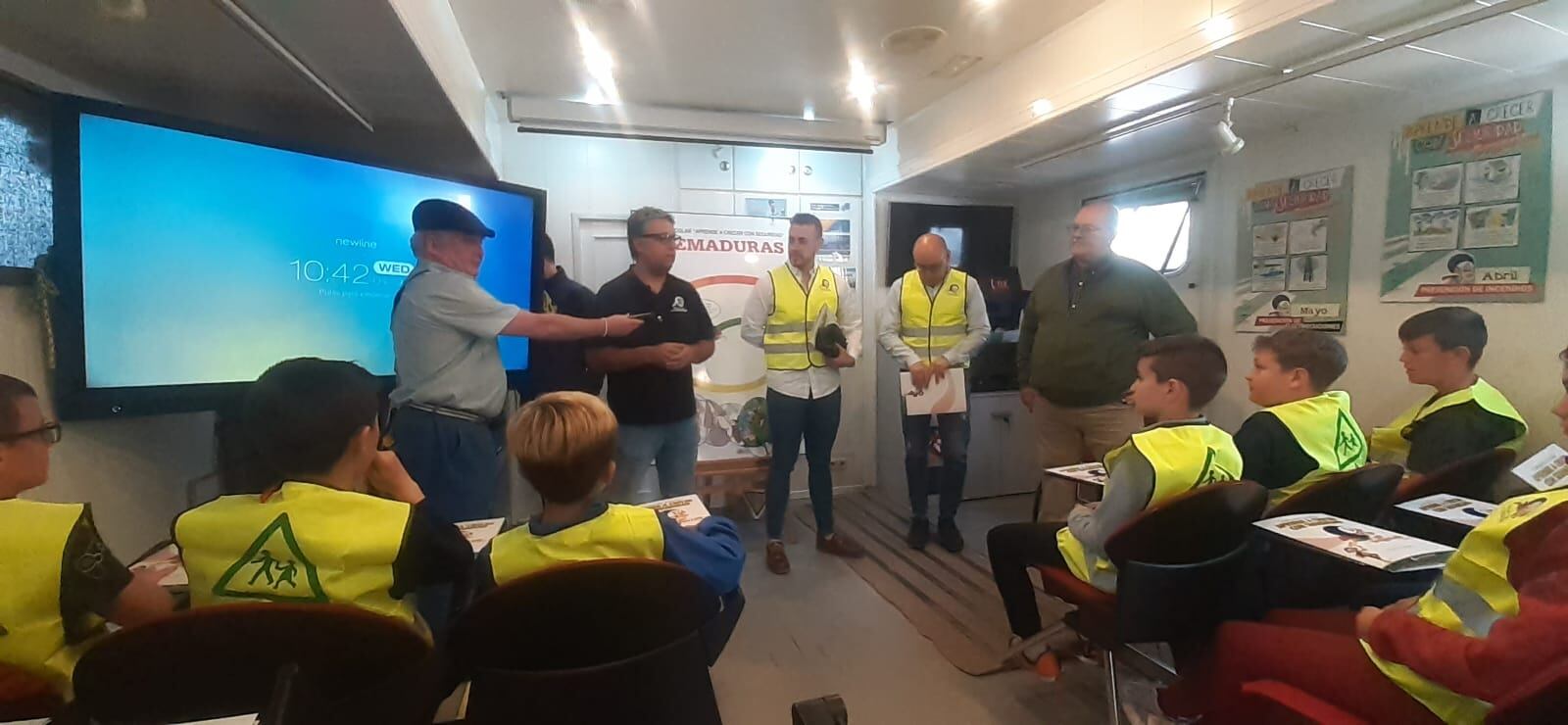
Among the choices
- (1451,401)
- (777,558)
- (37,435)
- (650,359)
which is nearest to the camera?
(37,435)

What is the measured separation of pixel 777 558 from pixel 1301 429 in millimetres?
2121

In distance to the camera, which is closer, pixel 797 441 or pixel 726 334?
pixel 797 441

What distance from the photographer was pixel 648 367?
9.57ft

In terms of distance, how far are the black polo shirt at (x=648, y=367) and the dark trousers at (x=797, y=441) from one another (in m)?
0.51

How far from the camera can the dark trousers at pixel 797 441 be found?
3.37m

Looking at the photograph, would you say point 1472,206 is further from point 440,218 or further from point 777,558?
point 440,218

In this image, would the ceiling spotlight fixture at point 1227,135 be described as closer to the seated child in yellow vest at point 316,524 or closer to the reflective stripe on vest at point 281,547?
the seated child in yellow vest at point 316,524

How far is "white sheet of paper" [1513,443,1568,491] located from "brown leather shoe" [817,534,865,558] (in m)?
2.33

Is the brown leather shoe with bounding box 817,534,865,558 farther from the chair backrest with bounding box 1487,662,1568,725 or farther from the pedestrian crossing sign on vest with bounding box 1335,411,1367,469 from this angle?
the chair backrest with bounding box 1487,662,1568,725

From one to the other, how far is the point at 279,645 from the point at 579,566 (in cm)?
43

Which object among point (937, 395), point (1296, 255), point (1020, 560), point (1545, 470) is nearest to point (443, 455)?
point (1020, 560)

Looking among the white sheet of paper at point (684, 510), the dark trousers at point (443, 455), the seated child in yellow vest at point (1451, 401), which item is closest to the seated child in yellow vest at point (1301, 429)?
the seated child in yellow vest at point (1451, 401)

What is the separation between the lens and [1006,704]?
2221 millimetres

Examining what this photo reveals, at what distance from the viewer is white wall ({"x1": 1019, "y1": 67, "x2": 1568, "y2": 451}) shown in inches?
91.4
